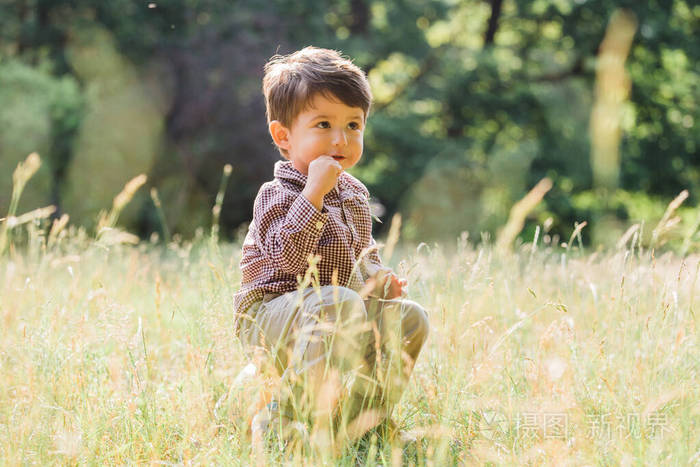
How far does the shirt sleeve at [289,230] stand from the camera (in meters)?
2.12

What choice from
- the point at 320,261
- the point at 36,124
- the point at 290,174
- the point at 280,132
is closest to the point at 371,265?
the point at 320,261

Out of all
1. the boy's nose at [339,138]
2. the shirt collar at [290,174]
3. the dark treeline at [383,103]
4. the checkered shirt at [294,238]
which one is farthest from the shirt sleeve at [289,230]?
the dark treeline at [383,103]

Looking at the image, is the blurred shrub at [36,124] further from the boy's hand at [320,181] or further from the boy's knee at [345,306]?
the boy's knee at [345,306]

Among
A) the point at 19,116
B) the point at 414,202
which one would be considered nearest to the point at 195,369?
the point at 19,116

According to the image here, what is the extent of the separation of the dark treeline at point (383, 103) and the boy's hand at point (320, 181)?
7402 millimetres

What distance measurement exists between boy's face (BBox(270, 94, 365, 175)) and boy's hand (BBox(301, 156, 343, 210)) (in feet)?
0.48

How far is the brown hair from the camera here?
2.31m

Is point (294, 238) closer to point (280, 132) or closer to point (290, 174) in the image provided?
point (290, 174)

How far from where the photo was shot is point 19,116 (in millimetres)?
8734

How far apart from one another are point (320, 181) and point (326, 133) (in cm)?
26

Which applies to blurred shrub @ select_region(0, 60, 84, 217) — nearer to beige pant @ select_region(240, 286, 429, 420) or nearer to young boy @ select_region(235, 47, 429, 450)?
young boy @ select_region(235, 47, 429, 450)

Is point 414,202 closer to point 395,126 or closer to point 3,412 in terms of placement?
point 395,126

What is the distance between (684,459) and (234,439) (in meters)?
1.27

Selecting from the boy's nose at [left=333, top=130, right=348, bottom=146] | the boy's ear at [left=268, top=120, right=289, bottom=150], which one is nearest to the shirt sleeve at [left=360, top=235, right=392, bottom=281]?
the boy's nose at [left=333, top=130, right=348, bottom=146]
